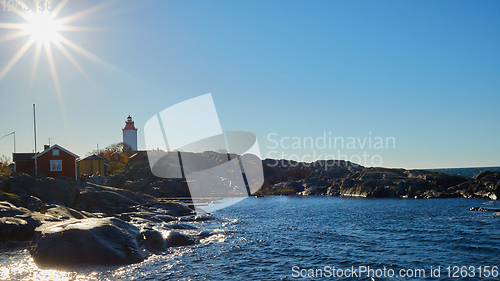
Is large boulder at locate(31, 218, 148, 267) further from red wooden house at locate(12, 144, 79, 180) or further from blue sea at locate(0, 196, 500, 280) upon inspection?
red wooden house at locate(12, 144, 79, 180)

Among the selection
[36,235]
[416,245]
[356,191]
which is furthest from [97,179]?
[356,191]

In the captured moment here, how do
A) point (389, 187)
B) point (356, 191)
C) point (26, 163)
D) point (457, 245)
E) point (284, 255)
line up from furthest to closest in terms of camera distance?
point (356, 191), point (389, 187), point (26, 163), point (457, 245), point (284, 255)

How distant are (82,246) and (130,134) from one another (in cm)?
10228

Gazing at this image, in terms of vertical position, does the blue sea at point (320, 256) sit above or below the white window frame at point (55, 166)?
below

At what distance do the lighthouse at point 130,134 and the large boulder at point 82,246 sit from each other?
322ft

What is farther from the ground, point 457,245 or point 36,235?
point 36,235

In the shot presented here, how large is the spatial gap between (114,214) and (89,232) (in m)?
19.5

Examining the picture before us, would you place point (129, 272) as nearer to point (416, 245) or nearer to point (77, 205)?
point (416, 245)

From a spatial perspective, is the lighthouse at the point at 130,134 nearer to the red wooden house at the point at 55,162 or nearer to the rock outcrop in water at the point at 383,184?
the rock outcrop in water at the point at 383,184

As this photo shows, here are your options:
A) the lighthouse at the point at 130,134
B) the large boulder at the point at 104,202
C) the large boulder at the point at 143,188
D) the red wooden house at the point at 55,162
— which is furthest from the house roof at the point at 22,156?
the lighthouse at the point at 130,134

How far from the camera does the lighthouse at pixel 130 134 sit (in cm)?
11431

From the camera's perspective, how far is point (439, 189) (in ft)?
248

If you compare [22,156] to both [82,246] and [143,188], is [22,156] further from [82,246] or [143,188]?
[82,246]

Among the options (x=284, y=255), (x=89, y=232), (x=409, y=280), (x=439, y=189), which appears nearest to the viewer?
(x=409, y=280)
